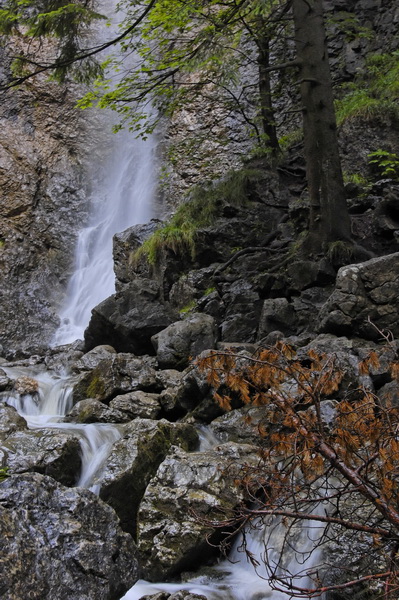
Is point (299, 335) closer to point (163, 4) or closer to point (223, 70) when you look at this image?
point (223, 70)

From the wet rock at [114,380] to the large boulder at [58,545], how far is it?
4.47 metres

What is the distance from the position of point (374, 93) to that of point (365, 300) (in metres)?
6.87

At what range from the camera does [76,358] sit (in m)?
11.6

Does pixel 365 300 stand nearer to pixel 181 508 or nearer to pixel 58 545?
pixel 181 508

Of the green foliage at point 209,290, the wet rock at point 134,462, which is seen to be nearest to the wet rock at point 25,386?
the green foliage at point 209,290

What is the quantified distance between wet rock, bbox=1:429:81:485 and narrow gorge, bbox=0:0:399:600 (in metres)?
0.03

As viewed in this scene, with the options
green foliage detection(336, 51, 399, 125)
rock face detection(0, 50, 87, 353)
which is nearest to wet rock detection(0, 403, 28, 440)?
rock face detection(0, 50, 87, 353)

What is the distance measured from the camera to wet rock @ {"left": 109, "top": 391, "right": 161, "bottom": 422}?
24.9 ft

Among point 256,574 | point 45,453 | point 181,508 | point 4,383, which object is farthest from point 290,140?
point 256,574

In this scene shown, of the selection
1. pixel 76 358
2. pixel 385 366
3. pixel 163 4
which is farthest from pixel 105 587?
pixel 163 4

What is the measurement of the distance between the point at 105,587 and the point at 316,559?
5.66 ft

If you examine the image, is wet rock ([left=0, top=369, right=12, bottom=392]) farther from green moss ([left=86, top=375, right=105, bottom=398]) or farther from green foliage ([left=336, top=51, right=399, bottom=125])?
green foliage ([left=336, top=51, right=399, bottom=125])

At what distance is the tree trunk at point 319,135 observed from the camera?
29.8 feet

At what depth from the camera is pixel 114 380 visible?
27.2 feet
